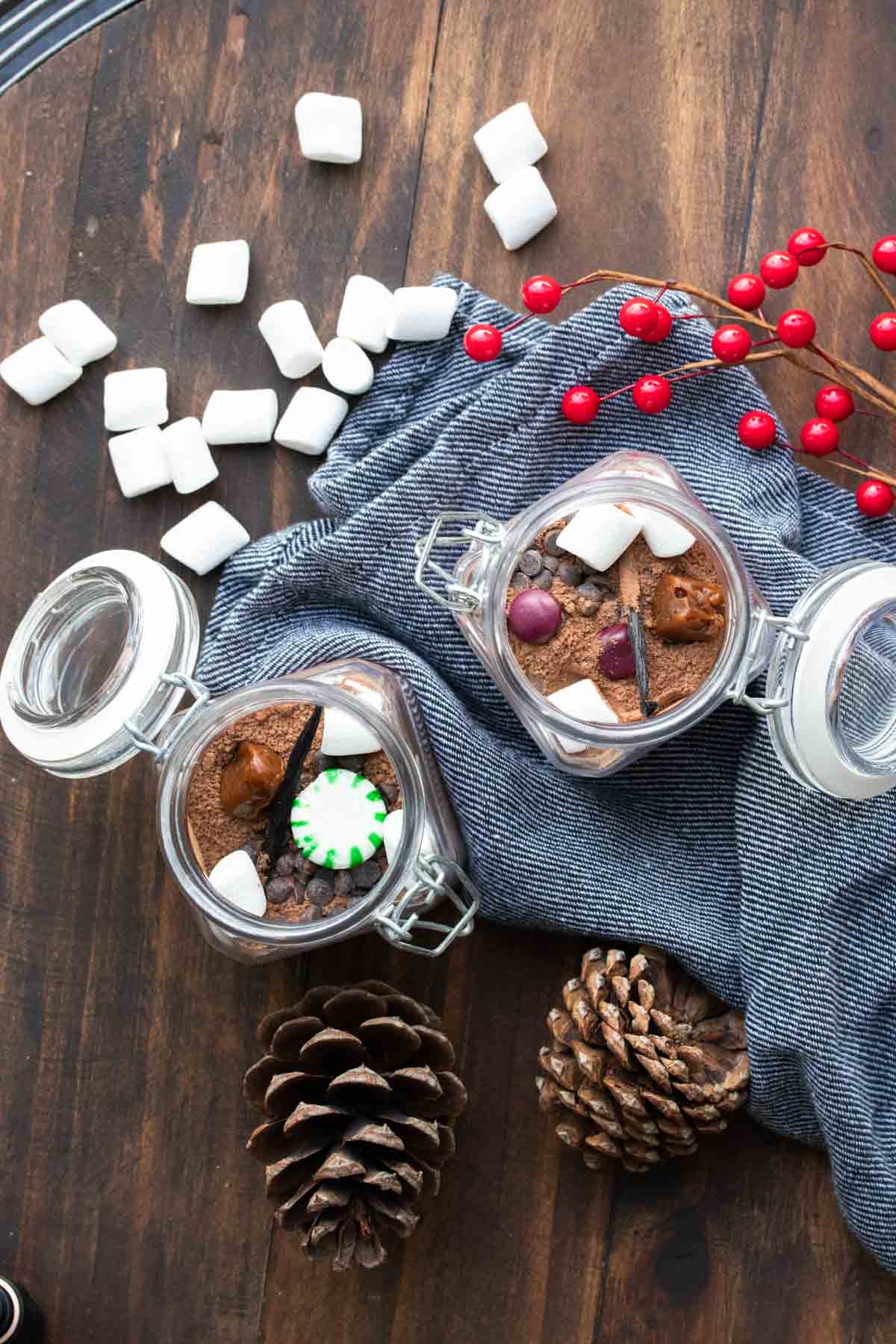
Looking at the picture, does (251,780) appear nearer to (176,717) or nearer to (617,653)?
(176,717)

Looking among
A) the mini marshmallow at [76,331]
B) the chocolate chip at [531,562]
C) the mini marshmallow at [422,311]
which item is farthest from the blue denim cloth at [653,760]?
the mini marshmallow at [76,331]

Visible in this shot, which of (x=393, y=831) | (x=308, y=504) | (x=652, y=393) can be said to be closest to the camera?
(x=393, y=831)

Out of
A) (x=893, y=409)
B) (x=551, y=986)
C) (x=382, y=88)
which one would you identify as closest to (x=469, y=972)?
(x=551, y=986)

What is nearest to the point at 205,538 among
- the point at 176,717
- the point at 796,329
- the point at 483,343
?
the point at 176,717

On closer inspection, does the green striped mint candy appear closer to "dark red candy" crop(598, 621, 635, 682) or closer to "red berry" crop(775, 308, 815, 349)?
"dark red candy" crop(598, 621, 635, 682)

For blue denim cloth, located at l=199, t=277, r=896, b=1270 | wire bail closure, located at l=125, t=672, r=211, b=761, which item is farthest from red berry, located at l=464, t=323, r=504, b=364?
wire bail closure, located at l=125, t=672, r=211, b=761

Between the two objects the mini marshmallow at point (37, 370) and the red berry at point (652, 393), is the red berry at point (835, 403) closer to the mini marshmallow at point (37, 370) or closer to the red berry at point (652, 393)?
the red berry at point (652, 393)

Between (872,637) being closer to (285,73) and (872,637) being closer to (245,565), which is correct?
(245,565)

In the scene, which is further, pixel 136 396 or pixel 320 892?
pixel 136 396
